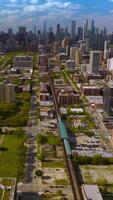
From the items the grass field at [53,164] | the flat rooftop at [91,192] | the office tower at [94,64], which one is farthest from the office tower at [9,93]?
the office tower at [94,64]

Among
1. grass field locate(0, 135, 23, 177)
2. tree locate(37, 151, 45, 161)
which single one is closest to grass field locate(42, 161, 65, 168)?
tree locate(37, 151, 45, 161)

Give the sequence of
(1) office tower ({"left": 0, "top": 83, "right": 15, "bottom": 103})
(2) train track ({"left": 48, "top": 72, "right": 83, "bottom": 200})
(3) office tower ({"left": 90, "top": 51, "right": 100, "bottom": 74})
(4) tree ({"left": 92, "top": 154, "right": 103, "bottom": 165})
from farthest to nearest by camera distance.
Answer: (3) office tower ({"left": 90, "top": 51, "right": 100, "bottom": 74}) → (1) office tower ({"left": 0, "top": 83, "right": 15, "bottom": 103}) → (4) tree ({"left": 92, "top": 154, "right": 103, "bottom": 165}) → (2) train track ({"left": 48, "top": 72, "right": 83, "bottom": 200})

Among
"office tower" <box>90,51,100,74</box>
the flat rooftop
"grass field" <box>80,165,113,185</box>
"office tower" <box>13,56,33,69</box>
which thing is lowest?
"office tower" <box>13,56,33,69</box>

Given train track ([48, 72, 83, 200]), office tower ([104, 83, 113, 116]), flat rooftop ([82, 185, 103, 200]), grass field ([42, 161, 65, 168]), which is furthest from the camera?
office tower ([104, 83, 113, 116])

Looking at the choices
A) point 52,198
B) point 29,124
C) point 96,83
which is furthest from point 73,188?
point 96,83

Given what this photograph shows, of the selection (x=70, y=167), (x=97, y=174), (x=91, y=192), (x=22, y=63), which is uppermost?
(x=91, y=192)

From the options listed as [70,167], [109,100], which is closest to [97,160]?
[70,167]

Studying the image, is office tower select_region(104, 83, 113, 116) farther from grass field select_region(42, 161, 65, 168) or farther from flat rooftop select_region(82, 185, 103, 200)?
flat rooftop select_region(82, 185, 103, 200)

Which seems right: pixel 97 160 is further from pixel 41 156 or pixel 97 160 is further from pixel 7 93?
pixel 7 93

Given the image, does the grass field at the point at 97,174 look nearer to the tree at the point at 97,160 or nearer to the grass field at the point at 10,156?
the tree at the point at 97,160

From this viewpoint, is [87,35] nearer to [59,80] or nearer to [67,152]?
[59,80]
